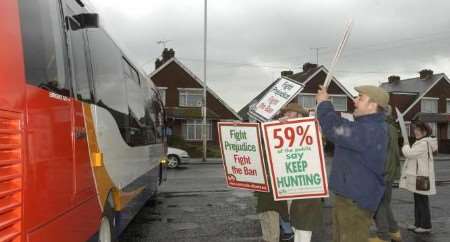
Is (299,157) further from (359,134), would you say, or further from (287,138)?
(359,134)

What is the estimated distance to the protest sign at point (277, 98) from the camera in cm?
1120

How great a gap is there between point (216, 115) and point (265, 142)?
42.4 m

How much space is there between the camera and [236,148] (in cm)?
712

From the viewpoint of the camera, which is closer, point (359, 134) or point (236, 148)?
point (359, 134)

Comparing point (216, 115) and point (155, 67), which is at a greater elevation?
point (155, 67)

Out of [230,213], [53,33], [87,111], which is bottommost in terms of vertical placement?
[230,213]

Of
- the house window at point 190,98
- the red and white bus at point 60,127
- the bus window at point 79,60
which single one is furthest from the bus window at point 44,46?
the house window at point 190,98

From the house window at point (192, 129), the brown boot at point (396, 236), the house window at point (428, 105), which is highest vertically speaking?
the house window at point (428, 105)

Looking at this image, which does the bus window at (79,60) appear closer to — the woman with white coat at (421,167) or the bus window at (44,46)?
the bus window at (44,46)

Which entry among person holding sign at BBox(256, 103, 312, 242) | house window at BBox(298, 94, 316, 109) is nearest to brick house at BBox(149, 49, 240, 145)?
house window at BBox(298, 94, 316, 109)

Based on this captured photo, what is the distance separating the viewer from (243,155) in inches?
276

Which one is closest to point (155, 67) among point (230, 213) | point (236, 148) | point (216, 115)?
point (216, 115)

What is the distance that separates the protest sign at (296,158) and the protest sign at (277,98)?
16.1 feet

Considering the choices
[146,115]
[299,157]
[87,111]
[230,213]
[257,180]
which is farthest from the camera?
[230,213]
